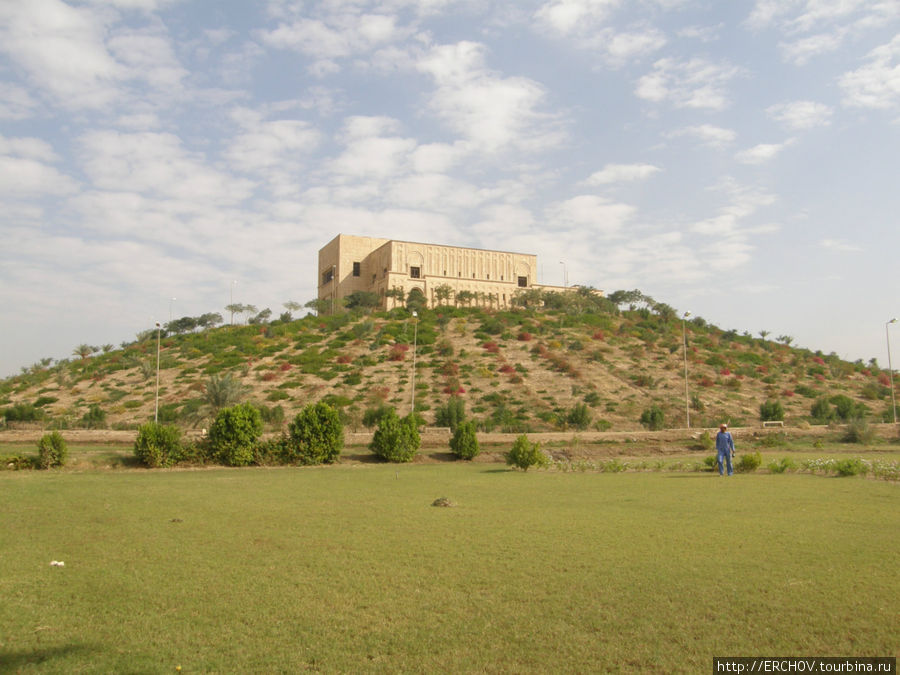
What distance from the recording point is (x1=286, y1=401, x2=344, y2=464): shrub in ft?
61.8

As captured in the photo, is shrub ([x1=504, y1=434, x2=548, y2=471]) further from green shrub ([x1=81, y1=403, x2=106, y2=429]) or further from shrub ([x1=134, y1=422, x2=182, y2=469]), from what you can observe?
green shrub ([x1=81, y1=403, x2=106, y2=429])

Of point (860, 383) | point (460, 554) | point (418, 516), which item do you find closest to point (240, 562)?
point (460, 554)

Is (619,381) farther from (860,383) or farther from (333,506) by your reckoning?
(333,506)

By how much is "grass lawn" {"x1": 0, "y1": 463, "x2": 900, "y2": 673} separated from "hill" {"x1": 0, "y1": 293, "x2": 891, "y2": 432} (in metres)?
21.1

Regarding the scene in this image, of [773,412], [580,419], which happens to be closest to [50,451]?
[580,419]

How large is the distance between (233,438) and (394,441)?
16.2ft

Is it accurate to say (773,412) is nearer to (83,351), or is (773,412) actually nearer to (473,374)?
(473,374)

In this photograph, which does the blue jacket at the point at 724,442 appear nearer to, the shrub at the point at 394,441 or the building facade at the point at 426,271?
the shrub at the point at 394,441

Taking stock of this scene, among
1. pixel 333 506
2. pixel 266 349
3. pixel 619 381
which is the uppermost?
pixel 266 349

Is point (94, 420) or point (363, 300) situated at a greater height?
point (363, 300)

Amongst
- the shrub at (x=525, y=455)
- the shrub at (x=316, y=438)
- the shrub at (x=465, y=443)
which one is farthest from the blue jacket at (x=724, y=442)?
the shrub at (x=316, y=438)

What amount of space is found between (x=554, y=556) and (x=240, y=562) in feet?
10.5

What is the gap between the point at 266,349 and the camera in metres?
50.0

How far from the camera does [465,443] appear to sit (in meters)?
21.0
